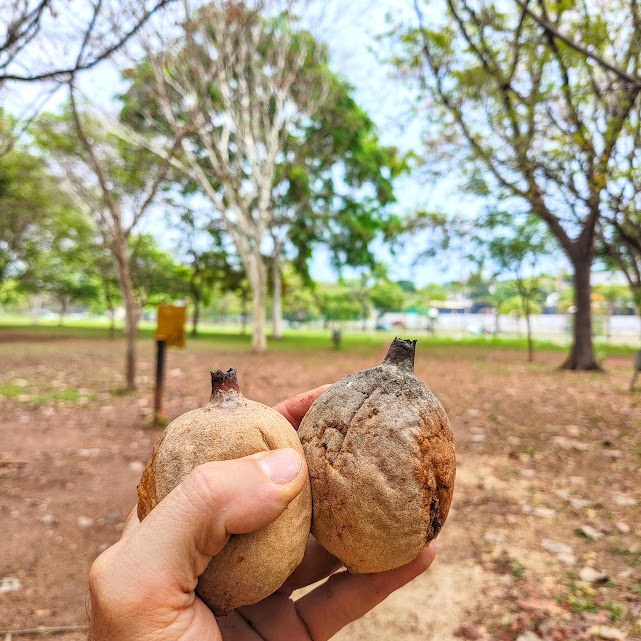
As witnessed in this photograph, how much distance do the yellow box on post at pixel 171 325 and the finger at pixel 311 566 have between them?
5.61 metres

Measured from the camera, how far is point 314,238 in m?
24.9

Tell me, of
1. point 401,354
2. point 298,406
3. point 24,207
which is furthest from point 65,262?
point 401,354

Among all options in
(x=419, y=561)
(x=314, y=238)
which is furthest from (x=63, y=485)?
(x=314, y=238)

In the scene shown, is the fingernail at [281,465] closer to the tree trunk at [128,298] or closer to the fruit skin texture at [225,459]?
the fruit skin texture at [225,459]

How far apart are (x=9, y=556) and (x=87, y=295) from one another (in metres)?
30.5

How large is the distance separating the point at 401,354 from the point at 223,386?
70cm

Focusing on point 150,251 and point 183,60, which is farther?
point 150,251

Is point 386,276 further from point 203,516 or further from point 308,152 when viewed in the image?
point 203,516

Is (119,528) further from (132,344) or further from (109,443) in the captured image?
(132,344)

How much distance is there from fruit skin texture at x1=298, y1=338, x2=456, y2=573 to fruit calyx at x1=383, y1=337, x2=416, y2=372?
1.1 inches

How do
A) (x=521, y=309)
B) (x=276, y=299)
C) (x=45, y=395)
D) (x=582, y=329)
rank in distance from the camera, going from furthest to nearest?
1. (x=276, y=299)
2. (x=521, y=309)
3. (x=582, y=329)
4. (x=45, y=395)

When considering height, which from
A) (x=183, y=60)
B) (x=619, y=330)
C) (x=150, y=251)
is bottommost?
(x=619, y=330)

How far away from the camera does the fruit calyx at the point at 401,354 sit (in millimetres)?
1891

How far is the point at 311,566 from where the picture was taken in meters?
2.11
